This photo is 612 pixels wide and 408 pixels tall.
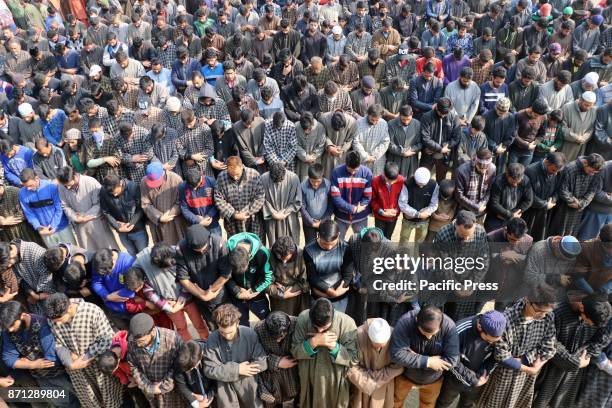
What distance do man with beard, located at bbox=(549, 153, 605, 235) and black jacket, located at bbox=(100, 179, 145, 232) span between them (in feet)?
17.9

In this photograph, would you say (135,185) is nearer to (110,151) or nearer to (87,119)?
(110,151)

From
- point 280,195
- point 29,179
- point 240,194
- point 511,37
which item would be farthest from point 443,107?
point 29,179

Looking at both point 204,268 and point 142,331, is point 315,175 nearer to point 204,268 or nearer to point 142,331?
point 204,268

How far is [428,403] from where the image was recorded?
481cm

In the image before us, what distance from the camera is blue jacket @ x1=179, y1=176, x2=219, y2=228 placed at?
6.24 meters

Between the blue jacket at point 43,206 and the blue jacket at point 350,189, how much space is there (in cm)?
360

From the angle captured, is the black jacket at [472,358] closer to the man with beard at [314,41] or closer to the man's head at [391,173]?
the man's head at [391,173]

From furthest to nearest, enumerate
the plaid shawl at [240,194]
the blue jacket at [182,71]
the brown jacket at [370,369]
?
1. the blue jacket at [182,71]
2. the plaid shawl at [240,194]
3. the brown jacket at [370,369]

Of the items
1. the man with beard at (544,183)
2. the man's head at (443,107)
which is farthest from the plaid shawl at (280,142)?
the man with beard at (544,183)

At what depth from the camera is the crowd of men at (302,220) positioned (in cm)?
433

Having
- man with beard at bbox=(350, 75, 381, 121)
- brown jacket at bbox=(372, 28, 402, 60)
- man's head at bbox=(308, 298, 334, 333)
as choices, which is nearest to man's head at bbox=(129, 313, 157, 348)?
man's head at bbox=(308, 298, 334, 333)

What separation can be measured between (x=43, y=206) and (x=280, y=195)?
121 inches

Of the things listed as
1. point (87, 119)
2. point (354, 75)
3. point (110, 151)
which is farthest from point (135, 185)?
point (354, 75)

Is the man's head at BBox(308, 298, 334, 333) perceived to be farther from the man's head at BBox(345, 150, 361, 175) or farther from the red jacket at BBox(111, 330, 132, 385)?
the man's head at BBox(345, 150, 361, 175)
